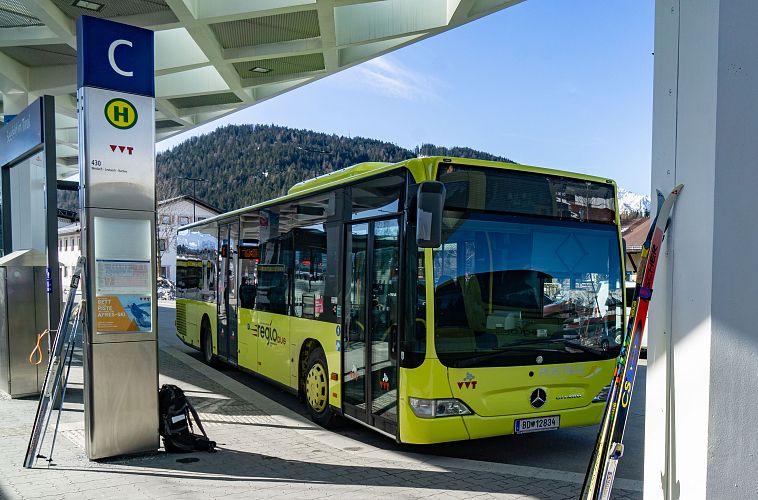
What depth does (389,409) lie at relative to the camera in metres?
6.34

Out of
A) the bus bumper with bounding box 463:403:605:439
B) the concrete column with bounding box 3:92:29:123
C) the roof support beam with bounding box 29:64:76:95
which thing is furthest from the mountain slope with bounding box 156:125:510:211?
the bus bumper with bounding box 463:403:605:439

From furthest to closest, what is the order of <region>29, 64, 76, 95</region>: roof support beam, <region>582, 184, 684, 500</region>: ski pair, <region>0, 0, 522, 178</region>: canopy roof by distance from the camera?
<region>29, 64, 76, 95</region>: roof support beam → <region>0, 0, 522, 178</region>: canopy roof → <region>582, 184, 684, 500</region>: ski pair

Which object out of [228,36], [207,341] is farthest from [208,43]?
[207,341]

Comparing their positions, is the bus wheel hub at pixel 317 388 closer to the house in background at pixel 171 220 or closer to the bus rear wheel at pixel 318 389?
the bus rear wheel at pixel 318 389

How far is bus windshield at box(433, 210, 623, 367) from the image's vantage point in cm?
605

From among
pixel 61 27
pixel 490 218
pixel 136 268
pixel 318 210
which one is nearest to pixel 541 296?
pixel 490 218

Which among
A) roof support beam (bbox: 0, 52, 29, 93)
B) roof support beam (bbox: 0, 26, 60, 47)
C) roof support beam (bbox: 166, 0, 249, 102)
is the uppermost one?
roof support beam (bbox: 166, 0, 249, 102)

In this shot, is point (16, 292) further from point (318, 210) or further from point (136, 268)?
point (318, 210)

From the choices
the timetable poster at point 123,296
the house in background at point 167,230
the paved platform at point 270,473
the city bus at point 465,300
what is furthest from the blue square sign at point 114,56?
the house in background at point 167,230

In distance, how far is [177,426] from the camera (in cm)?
635

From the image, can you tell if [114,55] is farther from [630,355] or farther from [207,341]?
[207,341]

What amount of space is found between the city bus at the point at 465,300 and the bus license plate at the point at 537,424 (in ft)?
0.05

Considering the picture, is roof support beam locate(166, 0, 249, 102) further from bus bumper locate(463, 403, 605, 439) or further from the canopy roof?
bus bumper locate(463, 403, 605, 439)

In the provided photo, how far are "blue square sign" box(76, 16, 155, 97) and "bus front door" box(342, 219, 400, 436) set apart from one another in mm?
2748
